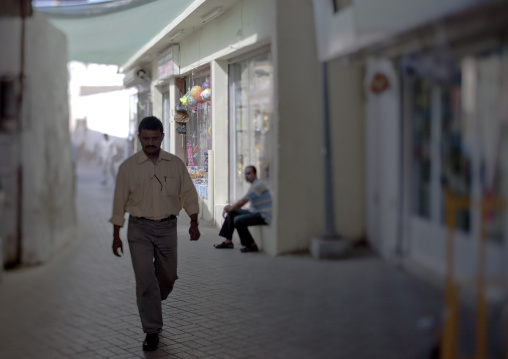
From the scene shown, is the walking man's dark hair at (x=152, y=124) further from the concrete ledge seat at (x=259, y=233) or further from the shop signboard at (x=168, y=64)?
the concrete ledge seat at (x=259, y=233)

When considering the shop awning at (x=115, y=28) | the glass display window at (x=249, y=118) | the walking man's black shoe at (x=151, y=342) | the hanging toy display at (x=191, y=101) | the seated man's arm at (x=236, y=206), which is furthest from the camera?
the walking man's black shoe at (x=151, y=342)

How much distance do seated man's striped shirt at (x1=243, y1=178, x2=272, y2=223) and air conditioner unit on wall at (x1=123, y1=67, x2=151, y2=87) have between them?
2.77ft

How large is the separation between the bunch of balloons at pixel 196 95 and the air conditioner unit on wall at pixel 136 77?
18cm

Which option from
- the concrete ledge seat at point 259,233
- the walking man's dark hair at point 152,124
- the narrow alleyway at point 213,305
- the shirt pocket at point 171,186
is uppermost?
the walking man's dark hair at point 152,124

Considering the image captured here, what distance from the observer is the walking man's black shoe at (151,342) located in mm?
3090

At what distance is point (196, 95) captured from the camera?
7.96 ft

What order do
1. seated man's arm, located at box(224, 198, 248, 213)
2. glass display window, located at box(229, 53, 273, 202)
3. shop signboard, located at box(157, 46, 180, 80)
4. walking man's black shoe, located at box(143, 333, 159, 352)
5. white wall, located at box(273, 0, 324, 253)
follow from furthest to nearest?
walking man's black shoe, located at box(143, 333, 159, 352), shop signboard, located at box(157, 46, 180, 80), seated man's arm, located at box(224, 198, 248, 213), glass display window, located at box(229, 53, 273, 202), white wall, located at box(273, 0, 324, 253)

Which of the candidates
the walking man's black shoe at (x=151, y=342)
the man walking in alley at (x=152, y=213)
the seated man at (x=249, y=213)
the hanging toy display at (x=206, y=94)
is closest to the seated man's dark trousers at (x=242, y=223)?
the seated man at (x=249, y=213)

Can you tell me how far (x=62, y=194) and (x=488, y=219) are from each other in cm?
151

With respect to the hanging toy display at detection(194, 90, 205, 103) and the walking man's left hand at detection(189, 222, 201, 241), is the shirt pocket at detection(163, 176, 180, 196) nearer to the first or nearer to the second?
the walking man's left hand at detection(189, 222, 201, 241)

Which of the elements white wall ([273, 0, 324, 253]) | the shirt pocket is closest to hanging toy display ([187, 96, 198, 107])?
the shirt pocket

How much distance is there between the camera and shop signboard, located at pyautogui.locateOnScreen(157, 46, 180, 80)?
2538 millimetres

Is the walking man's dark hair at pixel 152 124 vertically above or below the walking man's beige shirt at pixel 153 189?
above

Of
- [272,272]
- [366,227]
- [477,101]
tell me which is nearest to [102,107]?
[272,272]
